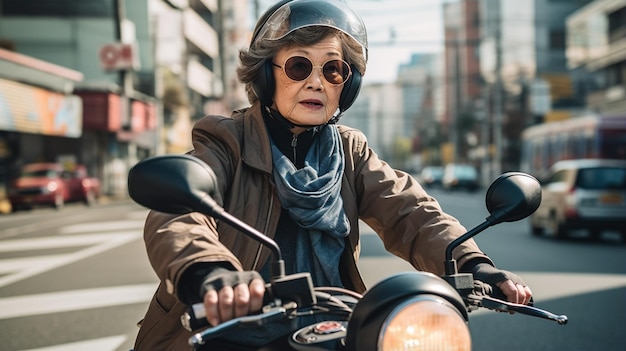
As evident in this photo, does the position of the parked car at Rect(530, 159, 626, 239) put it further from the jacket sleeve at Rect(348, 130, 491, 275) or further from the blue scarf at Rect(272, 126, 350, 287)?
the blue scarf at Rect(272, 126, 350, 287)

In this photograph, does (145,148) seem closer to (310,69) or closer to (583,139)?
(583,139)

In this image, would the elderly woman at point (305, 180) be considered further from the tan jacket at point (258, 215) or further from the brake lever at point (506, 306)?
the brake lever at point (506, 306)

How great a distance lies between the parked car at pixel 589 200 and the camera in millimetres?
14133

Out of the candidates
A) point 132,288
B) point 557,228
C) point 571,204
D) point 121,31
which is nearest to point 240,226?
point 132,288

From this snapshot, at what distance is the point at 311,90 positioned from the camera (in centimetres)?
229

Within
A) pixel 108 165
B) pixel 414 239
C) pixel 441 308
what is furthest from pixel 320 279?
Result: pixel 108 165

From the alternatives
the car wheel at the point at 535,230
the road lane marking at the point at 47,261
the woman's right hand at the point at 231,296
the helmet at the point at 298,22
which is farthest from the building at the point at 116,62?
the woman's right hand at the point at 231,296

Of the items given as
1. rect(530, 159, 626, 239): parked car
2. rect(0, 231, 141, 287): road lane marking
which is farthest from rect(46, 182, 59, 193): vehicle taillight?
rect(530, 159, 626, 239): parked car

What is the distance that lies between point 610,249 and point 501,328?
733 cm

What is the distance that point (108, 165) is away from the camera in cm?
3591

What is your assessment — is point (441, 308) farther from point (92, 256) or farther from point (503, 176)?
point (92, 256)

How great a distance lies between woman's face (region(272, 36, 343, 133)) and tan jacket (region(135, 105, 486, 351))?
0.34 ft

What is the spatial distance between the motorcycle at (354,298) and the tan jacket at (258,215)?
0.67 feet

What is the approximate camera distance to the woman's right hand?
1569mm
